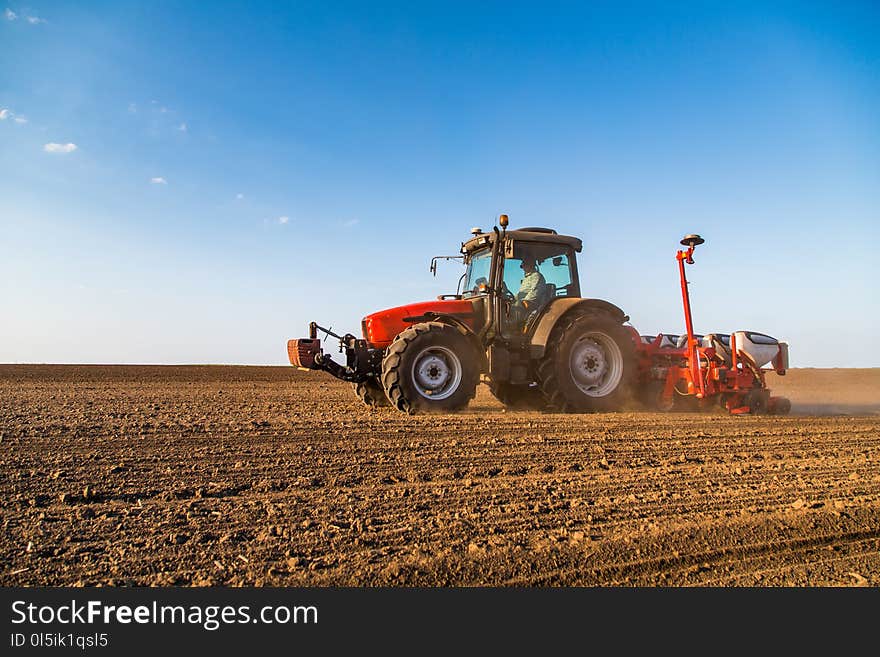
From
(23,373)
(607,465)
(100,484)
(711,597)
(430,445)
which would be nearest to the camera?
(711,597)

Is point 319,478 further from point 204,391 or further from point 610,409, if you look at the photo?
point 204,391

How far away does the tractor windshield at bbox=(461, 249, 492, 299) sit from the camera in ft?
27.8

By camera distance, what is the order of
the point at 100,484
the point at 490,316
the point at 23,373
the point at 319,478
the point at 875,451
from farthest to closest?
the point at 23,373 < the point at 490,316 < the point at 875,451 < the point at 319,478 < the point at 100,484

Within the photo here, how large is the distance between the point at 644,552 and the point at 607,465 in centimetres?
197

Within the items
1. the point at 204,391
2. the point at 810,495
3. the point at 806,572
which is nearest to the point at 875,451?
the point at 810,495

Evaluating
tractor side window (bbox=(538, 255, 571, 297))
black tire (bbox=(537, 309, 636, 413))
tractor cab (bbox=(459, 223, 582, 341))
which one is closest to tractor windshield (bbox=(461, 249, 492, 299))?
tractor cab (bbox=(459, 223, 582, 341))

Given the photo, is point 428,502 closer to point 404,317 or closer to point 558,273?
point 404,317

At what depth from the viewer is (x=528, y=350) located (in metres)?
8.38

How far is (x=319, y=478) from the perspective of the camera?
430 cm

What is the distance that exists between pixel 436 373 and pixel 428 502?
3950 millimetres

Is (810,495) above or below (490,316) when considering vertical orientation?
below

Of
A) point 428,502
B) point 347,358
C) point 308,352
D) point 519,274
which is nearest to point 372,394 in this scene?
point 347,358

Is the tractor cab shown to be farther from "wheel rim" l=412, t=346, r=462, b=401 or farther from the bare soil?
the bare soil

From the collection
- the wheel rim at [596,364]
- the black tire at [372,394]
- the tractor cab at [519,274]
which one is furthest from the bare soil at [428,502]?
the black tire at [372,394]
